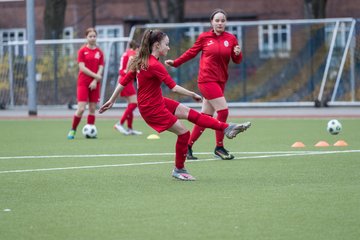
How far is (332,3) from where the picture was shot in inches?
2168

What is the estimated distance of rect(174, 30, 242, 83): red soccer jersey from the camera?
1482 centimetres

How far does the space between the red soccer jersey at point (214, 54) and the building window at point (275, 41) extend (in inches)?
A: 663

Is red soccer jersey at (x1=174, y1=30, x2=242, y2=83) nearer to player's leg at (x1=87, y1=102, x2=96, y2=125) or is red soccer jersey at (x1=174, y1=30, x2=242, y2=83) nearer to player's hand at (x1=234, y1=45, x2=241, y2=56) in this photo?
player's hand at (x1=234, y1=45, x2=241, y2=56)

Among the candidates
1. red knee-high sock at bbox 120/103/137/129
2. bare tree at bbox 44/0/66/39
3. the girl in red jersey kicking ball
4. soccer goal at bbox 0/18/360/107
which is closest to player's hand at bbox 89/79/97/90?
red knee-high sock at bbox 120/103/137/129

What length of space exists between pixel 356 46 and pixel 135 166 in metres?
18.2

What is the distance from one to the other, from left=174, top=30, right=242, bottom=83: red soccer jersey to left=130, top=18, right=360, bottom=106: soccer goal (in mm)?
16319

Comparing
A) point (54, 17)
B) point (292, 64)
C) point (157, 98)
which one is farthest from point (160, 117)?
point (54, 17)

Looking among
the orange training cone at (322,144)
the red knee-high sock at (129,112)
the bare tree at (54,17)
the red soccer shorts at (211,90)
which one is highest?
the bare tree at (54,17)

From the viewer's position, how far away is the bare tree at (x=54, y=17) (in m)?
41.7

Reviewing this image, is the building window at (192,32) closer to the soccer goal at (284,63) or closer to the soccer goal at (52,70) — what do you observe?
the soccer goal at (284,63)

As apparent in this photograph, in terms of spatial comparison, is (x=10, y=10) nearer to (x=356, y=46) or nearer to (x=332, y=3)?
(x=332, y=3)

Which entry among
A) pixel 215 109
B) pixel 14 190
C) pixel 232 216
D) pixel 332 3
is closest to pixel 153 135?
pixel 215 109

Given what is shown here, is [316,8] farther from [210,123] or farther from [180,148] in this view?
[180,148]

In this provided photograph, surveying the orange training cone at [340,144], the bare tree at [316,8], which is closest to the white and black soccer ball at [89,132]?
the orange training cone at [340,144]
